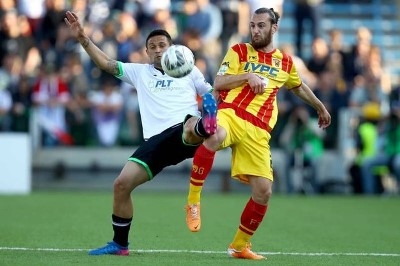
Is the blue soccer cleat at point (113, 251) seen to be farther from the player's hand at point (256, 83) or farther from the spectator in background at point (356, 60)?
the spectator in background at point (356, 60)

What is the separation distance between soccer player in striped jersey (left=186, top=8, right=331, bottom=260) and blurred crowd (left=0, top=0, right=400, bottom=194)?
12.3 meters

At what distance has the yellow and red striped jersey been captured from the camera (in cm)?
984

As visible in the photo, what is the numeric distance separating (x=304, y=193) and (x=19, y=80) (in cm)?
649

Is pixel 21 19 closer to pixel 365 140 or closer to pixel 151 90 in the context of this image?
pixel 365 140

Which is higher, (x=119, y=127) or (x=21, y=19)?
(x=21, y=19)

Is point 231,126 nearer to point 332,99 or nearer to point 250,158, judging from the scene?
point 250,158

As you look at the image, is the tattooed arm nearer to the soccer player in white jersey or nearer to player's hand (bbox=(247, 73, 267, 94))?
the soccer player in white jersey

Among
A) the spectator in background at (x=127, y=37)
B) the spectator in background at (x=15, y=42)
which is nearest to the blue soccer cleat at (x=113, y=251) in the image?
the spectator in background at (x=127, y=37)

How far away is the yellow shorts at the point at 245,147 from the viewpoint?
972cm

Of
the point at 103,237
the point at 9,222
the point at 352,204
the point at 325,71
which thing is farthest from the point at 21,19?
the point at 103,237

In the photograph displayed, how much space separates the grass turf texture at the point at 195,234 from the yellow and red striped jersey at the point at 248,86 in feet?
4.40

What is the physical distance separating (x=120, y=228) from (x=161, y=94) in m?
1.30

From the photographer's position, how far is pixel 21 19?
962 inches

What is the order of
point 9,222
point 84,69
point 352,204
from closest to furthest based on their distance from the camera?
point 9,222, point 352,204, point 84,69
